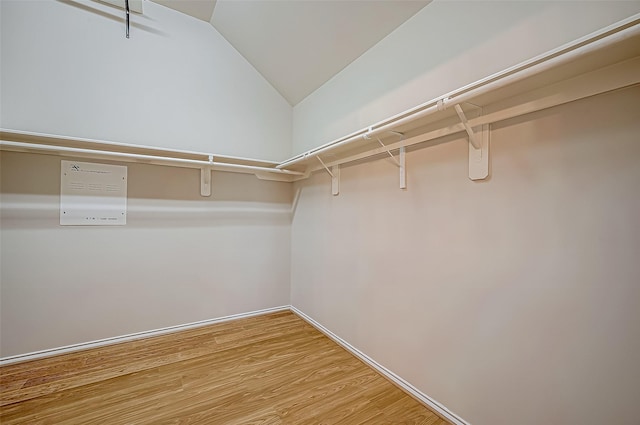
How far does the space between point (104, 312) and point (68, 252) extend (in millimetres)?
576

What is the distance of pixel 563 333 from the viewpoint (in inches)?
43.4

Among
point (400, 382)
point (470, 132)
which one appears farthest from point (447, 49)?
point (400, 382)

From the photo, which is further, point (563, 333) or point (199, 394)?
point (199, 394)

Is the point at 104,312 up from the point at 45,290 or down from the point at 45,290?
down

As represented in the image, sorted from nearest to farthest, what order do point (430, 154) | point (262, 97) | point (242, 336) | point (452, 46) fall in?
1. point (452, 46)
2. point (430, 154)
3. point (242, 336)
4. point (262, 97)

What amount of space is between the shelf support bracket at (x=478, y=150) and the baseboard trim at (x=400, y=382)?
1291 millimetres

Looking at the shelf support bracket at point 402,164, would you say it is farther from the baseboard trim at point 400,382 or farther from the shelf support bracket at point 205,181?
the shelf support bracket at point 205,181

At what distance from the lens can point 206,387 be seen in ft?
5.82

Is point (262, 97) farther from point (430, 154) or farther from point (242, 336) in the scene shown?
point (242, 336)

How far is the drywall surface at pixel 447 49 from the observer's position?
1094 mm

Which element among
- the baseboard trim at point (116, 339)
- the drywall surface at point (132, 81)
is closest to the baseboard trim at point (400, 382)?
the baseboard trim at point (116, 339)

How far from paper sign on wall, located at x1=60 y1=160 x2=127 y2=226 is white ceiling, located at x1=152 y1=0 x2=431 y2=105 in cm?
165

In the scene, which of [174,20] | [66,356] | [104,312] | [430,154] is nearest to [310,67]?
[174,20]

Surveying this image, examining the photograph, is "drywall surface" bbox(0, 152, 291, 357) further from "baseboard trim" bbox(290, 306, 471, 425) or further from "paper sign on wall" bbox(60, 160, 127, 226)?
"baseboard trim" bbox(290, 306, 471, 425)
